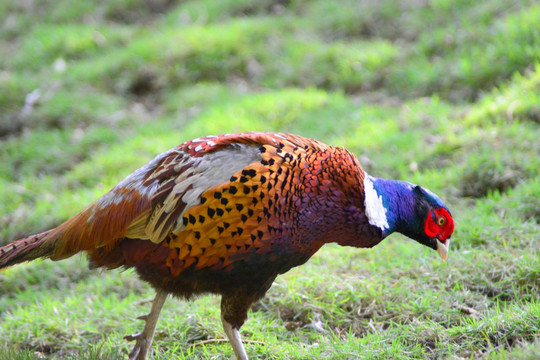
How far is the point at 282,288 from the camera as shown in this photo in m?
3.79

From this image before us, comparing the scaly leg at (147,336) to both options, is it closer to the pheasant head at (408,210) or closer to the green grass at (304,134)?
the green grass at (304,134)

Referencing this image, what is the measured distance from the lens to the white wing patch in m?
3.03

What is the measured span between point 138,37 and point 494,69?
166 inches

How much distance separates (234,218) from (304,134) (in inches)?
119

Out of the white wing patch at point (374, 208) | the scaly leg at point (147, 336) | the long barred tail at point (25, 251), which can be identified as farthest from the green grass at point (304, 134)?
the white wing patch at point (374, 208)

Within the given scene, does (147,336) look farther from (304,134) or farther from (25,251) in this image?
(304,134)

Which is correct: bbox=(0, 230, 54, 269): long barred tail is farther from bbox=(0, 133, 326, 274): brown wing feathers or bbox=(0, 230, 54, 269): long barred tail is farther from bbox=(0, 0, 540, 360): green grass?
bbox=(0, 0, 540, 360): green grass

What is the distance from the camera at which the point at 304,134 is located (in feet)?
18.9

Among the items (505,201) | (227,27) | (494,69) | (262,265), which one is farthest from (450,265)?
(227,27)

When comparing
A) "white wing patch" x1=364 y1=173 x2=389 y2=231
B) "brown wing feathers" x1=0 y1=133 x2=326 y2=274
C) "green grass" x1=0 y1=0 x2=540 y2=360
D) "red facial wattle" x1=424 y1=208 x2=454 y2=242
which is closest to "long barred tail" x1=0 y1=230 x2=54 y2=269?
"brown wing feathers" x1=0 y1=133 x2=326 y2=274

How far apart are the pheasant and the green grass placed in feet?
1.68

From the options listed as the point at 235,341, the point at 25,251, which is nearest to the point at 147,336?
the point at 235,341

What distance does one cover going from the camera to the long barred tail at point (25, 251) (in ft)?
10.4

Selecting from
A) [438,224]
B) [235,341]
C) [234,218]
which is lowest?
[235,341]
